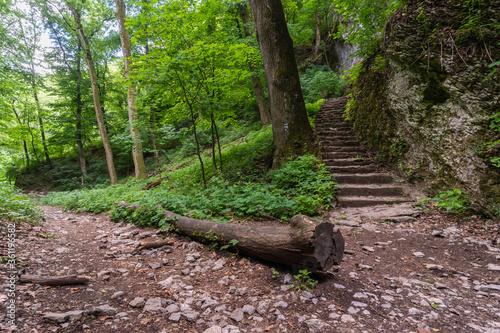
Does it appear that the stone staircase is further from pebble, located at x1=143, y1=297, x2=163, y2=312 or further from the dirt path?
pebble, located at x1=143, y1=297, x2=163, y2=312

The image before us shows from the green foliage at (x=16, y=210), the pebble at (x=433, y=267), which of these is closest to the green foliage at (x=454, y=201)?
the pebble at (x=433, y=267)

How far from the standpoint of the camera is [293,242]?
225cm

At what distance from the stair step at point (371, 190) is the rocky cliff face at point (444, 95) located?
1.30 feet

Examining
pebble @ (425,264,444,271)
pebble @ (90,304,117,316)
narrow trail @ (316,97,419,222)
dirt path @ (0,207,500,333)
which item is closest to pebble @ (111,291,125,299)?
dirt path @ (0,207,500,333)

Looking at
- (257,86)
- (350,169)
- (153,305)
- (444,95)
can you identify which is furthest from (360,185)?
(257,86)

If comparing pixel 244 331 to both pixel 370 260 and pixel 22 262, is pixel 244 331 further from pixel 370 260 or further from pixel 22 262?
pixel 22 262

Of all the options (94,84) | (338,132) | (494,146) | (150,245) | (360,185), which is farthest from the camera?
(94,84)

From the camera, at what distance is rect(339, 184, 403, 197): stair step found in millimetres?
5191

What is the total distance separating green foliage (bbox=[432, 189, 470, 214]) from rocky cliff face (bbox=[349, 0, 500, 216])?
0.41 feet

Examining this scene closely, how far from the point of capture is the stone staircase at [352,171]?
5.07 metres

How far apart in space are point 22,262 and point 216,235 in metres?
2.19

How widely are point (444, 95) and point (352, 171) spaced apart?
2520 mm

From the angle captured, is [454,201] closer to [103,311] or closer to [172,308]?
[172,308]

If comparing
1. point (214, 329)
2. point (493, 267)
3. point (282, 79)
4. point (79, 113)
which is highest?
point (79, 113)
